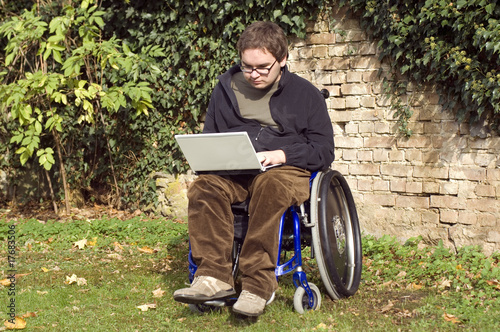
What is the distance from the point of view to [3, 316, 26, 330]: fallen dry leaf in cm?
323

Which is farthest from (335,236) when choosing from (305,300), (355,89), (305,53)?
(305,53)

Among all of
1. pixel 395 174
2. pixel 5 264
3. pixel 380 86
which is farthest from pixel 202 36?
pixel 5 264

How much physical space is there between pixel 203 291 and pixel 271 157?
797 millimetres

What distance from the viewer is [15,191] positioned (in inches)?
287

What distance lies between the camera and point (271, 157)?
3320 millimetres

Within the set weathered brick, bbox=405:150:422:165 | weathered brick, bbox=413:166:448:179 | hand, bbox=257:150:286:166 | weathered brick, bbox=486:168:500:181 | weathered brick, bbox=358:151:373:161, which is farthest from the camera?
weathered brick, bbox=358:151:373:161

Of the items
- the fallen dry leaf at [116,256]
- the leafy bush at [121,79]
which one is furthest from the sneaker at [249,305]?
the leafy bush at [121,79]

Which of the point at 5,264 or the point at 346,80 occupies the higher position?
the point at 346,80

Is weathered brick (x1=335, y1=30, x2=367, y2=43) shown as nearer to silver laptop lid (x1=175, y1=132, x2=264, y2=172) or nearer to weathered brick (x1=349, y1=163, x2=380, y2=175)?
weathered brick (x1=349, y1=163, x2=380, y2=175)

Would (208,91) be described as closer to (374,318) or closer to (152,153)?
(152,153)

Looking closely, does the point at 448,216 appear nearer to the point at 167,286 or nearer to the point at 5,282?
the point at 167,286

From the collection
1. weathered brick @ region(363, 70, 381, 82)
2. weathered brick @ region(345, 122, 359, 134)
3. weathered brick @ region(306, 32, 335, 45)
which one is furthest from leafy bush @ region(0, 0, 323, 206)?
weathered brick @ region(345, 122, 359, 134)

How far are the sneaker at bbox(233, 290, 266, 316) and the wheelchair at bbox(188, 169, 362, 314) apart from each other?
11 cm

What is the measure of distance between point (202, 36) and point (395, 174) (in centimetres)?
234
